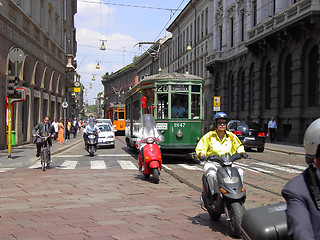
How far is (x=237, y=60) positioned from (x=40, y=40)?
17065 millimetres

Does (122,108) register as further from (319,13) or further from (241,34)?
(319,13)

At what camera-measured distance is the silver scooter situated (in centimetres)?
482

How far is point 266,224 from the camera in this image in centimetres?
247

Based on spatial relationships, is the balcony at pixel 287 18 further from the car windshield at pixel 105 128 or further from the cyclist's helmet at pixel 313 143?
the cyclist's helmet at pixel 313 143

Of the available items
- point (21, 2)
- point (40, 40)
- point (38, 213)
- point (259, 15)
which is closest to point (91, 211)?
point (38, 213)

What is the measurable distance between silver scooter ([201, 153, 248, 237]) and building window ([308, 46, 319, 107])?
2004cm

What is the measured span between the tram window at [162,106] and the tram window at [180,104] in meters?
0.25

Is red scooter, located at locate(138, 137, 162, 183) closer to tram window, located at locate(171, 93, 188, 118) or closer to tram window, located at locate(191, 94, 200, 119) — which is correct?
tram window, located at locate(171, 93, 188, 118)

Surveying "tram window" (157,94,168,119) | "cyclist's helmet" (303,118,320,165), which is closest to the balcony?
"tram window" (157,94,168,119)

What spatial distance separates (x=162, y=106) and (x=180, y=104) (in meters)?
0.65

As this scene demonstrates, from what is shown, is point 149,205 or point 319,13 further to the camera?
point 319,13

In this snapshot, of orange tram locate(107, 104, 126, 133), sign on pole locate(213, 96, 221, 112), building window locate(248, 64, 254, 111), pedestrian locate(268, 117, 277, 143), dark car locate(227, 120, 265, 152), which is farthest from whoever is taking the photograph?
orange tram locate(107, 104, 126, 133)

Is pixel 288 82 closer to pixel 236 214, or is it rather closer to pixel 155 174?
pixel 155 174

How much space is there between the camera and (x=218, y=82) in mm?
41875
